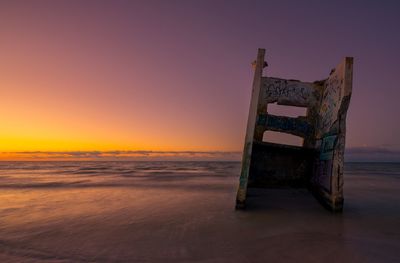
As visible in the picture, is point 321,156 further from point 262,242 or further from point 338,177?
point 262,242

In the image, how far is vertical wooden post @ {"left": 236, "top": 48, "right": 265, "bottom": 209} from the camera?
221 inches

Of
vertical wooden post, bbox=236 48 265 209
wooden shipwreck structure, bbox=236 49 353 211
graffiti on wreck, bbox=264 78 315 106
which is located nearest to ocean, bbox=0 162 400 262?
vertical wooden post, bbox=236 48 265 209

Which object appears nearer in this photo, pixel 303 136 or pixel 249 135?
pixel 249 135

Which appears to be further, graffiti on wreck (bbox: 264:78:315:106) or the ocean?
graffiti on wreck (bbox: 264:78:315:106)

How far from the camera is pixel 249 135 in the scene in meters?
5.70

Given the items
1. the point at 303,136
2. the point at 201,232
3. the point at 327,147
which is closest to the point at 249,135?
the point at 327,147

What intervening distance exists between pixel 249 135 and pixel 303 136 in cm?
220

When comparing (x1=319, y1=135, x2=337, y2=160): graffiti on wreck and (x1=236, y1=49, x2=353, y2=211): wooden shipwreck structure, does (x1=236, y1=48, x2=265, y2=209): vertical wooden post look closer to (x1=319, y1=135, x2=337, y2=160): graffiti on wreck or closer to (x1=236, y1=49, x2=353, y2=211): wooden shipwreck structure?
(x1=236, y1=49, x2=353, y2=211): wooden shipwreck structure

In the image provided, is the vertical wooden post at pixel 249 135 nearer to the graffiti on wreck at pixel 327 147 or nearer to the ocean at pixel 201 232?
the ocean at pixel 201 232

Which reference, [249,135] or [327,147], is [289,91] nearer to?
[327,147]

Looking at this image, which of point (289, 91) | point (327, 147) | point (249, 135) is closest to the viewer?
point (249, 135)

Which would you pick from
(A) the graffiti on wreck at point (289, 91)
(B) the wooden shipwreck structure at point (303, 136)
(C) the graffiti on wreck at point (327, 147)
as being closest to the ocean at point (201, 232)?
(B) the wooden shipwreck structure at point (303, 136)

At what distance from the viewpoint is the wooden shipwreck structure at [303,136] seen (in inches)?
213

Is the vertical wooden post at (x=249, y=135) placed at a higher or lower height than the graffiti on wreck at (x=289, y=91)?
lower
